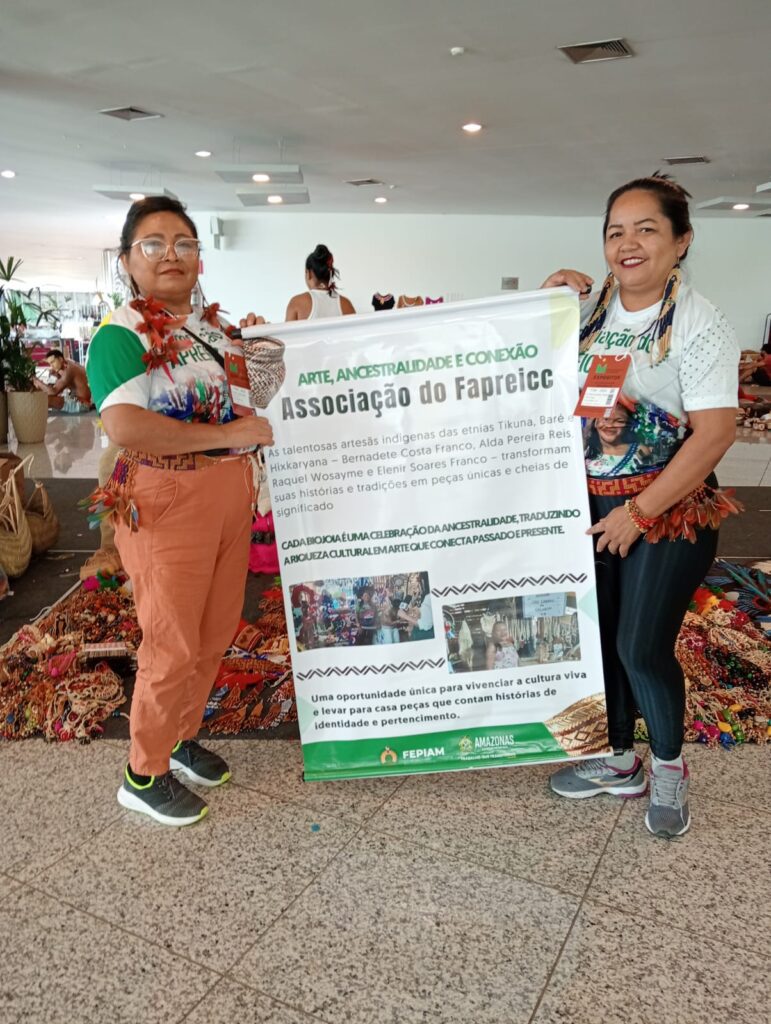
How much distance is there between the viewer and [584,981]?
4.59 ft

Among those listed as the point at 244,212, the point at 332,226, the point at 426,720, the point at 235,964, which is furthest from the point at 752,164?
the point at 235,964

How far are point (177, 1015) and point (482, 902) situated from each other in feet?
2.08

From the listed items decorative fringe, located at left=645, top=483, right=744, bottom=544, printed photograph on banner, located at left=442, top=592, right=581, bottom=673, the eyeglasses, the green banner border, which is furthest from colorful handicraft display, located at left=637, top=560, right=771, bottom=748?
the eyeglasses

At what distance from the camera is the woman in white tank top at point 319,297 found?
4230 mm

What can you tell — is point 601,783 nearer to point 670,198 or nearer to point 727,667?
point 727,667

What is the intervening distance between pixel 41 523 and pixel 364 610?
9.02ft

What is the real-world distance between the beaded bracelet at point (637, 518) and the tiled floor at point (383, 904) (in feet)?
2.49

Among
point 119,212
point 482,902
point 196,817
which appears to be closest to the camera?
point 482,902

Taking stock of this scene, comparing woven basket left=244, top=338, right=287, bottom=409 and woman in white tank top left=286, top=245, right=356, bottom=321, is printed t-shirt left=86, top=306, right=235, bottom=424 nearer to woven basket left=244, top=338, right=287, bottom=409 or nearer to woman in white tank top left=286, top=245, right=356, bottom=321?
woven basket left=244, top=338, right=287, bottom=409

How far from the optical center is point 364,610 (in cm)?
184

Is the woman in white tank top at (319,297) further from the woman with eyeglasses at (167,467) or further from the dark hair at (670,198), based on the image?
the dark hair at (670,198)

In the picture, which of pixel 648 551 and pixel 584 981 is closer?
pixel 584 981

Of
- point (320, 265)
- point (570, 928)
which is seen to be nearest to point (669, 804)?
point (570, 928)

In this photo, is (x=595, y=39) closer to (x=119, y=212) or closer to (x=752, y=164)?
(x=752, y=164)
